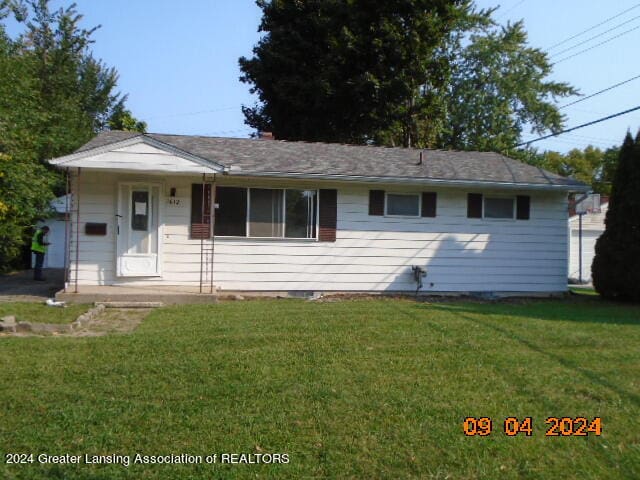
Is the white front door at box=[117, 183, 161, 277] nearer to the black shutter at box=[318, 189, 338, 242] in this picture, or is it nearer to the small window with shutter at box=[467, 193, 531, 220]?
the black shutter at box=[318, 189, 338, 242]

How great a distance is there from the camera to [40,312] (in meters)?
9.70

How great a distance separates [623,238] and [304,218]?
24.9 ft

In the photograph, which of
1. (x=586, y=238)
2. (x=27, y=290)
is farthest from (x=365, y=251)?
(x=586, y=238)

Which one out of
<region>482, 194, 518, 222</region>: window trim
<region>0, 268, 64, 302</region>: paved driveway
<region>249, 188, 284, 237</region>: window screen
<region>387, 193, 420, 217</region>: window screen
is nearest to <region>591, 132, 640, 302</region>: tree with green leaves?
<region>482, 194, 518, 222</region>: window trim

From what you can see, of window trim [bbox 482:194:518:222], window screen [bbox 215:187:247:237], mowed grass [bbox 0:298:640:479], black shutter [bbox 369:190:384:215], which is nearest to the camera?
mowed grass [bbox 0:298:640:479]

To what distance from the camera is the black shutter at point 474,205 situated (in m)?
14.1

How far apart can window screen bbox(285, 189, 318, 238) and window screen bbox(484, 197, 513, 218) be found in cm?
440

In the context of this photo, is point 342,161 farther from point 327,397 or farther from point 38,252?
point 327,397

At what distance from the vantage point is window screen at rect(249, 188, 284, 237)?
12875 mm

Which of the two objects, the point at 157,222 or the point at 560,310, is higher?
the point at 157,222

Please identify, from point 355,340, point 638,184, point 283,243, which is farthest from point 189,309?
point 638,184

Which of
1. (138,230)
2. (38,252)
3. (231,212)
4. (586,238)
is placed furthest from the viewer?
(586,238)

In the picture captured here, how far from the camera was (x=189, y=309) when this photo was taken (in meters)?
10.4

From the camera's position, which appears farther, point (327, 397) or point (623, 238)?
point (623, 238)
